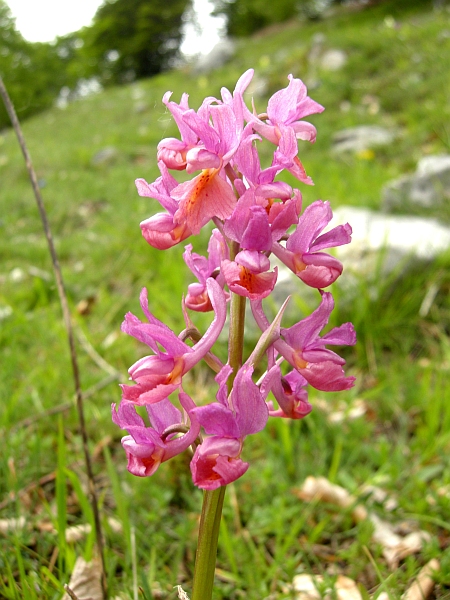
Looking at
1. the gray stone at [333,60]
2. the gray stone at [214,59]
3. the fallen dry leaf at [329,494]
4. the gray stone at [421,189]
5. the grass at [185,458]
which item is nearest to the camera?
the grass at [185,458]

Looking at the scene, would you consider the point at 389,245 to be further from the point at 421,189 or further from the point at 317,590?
the point at 317,590

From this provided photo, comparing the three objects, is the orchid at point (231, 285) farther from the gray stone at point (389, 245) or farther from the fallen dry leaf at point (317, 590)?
the gray stone at point (389, 245)

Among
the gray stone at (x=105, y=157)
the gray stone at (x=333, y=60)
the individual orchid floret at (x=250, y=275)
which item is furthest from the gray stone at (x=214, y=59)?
the individual orchid floret at (x=250, y=275)

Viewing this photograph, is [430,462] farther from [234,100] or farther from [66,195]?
[66,195]

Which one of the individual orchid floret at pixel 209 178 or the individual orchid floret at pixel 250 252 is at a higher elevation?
the individual orchid floret at pixel 209 178

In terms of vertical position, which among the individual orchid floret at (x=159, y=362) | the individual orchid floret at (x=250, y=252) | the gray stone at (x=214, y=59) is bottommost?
the gray stone at (x=214, y=59)

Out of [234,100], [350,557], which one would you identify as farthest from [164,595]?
[234,100]

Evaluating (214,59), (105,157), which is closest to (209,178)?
(105,157)

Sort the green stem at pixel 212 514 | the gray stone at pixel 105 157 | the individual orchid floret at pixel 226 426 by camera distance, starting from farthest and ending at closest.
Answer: the gray stone at pixel 105 157
the green stem at pixel 212 514
the individual orchid floret at pixel 226 426
